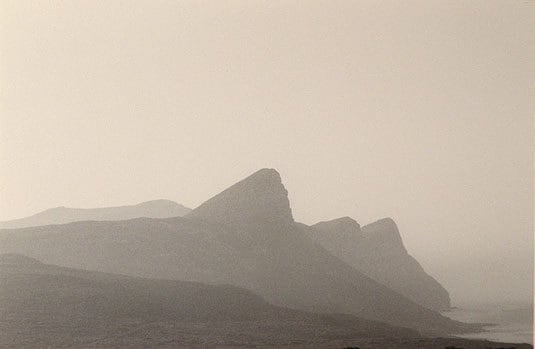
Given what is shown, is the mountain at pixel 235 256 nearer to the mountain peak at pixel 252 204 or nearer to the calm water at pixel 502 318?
the mountain peak at pixel 252 204

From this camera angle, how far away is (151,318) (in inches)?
3529

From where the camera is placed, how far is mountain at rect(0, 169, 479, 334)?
11738 cm

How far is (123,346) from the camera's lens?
77.3 metres

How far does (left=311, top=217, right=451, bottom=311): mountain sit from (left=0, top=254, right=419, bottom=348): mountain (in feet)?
184

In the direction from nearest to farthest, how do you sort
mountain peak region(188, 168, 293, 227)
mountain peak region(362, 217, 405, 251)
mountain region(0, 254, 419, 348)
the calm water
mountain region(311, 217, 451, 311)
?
1. mountain region(0, 254, 419, 348)
2. the calm water
3. mountain peak region(188, 168, 293, 227)
4. mountain region(311, 217, 451, 311)
5. mountain peak region(362, 217, 405, 251)

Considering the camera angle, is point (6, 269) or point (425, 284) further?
point (425, 284)

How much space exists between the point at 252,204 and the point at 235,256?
19.0 meters

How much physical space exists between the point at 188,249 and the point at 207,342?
45739 mm

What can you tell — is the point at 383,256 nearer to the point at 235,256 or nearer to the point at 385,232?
the point at 385,232

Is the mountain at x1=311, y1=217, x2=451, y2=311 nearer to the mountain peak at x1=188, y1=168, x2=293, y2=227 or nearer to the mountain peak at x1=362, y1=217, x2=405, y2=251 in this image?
the mountain peak at x1=362, y1=217, x2=405, y2=251

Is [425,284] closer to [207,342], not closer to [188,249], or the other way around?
[188,249]

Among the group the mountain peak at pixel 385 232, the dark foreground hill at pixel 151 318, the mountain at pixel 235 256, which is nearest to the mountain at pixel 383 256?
the mountain peak at pixel 385 232

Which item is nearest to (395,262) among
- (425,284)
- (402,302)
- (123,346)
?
(425,284)

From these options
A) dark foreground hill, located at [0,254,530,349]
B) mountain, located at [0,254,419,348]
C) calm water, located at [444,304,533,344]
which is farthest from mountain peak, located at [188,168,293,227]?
calm water, located at [444,304,533,344]
